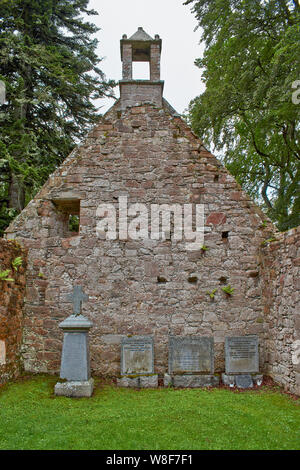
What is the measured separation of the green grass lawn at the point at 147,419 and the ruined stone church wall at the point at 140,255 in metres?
0.98

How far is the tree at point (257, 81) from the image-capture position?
909 cm

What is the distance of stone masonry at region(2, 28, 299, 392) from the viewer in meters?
6.84

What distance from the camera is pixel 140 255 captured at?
23.4ft

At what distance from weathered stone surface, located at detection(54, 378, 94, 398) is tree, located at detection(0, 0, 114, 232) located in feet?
19.2

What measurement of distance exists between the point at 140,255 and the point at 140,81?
3.75 meters

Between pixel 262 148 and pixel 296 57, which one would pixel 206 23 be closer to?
pixel 296 57

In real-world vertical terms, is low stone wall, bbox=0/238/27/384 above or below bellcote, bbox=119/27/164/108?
below

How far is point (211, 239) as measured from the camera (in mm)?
7188

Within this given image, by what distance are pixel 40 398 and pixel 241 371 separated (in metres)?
3.44

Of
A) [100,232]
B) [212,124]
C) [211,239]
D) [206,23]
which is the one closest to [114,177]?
[100,232]

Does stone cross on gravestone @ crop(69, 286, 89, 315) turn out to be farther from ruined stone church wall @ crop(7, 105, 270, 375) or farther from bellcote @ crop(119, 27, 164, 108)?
bellcote @ crop(119, 27, 164, 108)

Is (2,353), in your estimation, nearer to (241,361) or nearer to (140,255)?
(140,255)

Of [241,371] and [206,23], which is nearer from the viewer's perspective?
[241,371]

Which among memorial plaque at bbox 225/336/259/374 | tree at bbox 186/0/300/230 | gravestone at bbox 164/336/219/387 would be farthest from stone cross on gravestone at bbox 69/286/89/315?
tree at bbox 186/0/300/230
